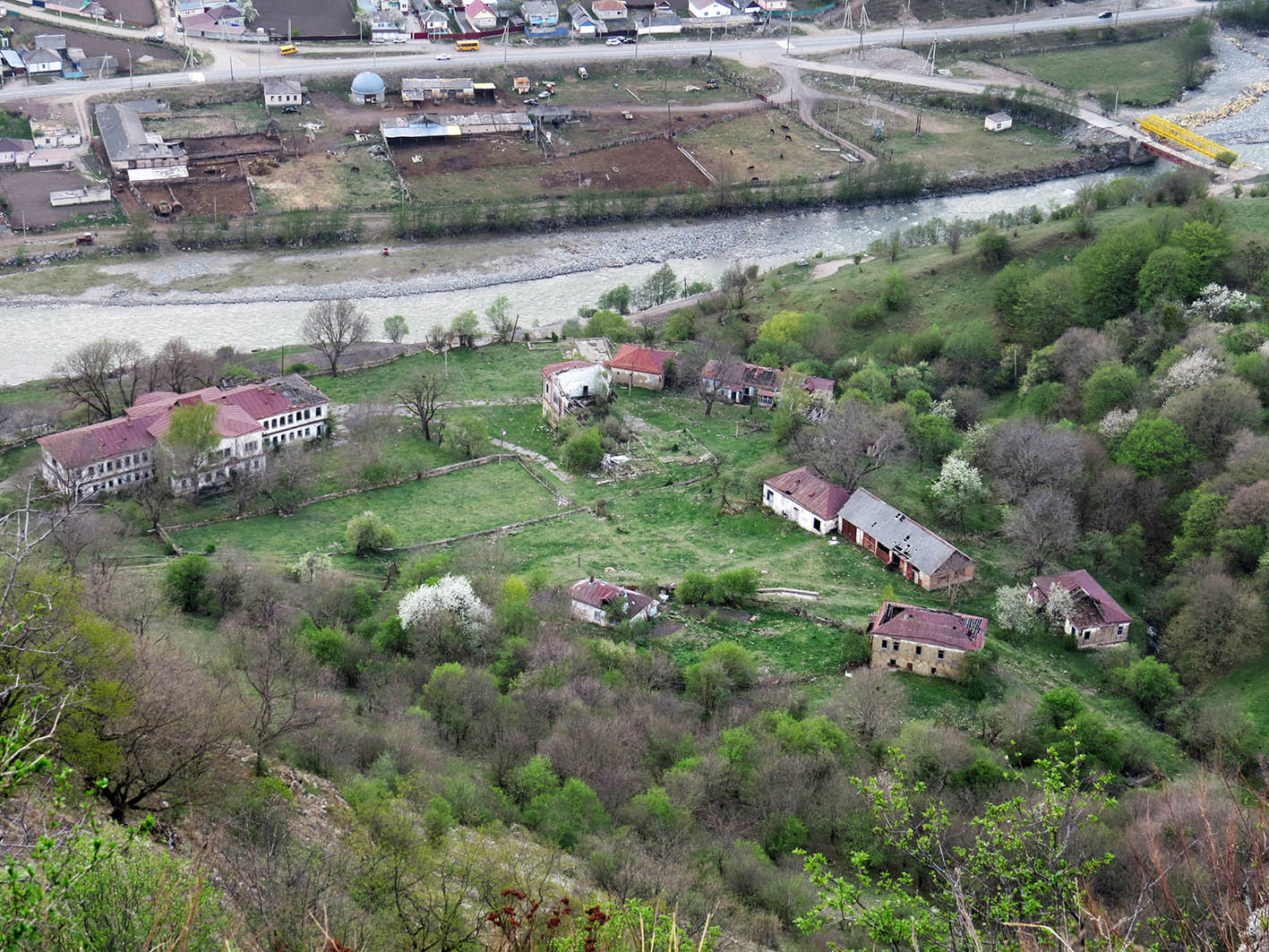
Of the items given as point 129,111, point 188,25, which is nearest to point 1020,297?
point 129,111

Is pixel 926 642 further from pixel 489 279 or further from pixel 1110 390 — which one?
pixel 489 279

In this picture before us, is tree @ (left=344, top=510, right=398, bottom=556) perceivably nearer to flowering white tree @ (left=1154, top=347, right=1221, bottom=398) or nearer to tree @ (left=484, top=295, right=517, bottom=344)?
tree @ (left=484, top=295, right=517, bottom=344)

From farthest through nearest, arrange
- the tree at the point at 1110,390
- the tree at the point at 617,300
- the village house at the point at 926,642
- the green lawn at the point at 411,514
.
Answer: the tree at the point at 617,300 → the tree at the point at 1110,390 → the green lawn at the point at 411,514 → the village house at the point at 926,642

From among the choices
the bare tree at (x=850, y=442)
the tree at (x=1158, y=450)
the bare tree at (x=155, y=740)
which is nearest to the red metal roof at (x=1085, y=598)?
the tree at (x=1158, y=450)

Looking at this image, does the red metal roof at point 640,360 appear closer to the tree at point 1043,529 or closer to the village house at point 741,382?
the village house at point 741,382

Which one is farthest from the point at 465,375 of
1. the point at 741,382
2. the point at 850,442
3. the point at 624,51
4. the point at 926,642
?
the point at 624,51

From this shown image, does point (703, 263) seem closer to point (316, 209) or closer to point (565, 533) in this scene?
point (316, 209)
